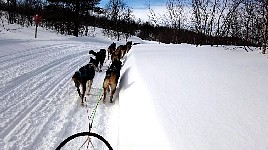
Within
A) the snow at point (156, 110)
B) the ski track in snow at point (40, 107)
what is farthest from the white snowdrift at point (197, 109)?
the ski track in snow at point (40, 107)

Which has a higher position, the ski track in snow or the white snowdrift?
the white snowdrift

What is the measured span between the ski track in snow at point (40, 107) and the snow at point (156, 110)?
0.01 meters

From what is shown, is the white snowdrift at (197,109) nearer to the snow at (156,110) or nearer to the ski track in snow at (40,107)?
the snow at (156,110)

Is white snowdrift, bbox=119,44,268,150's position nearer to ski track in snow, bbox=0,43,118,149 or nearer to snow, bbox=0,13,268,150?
snow, bbox=0,13,268,150

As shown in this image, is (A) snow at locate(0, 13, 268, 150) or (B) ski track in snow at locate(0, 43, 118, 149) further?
(B) ski track in snow at locate(0, 43, 118, 149)

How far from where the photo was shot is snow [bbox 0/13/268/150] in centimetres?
296

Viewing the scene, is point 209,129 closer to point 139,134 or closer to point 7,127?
point 139,134

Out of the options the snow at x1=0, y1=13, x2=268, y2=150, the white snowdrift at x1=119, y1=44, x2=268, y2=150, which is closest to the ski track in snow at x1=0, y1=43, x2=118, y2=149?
the snow at x1=0, y1=13, x2=268, y2=150

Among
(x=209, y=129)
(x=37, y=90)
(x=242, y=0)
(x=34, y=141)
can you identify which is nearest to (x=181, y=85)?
(x=209, y=129)

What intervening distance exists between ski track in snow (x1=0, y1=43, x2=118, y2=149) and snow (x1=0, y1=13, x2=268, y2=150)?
13 millimetres

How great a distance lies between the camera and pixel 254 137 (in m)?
2.74

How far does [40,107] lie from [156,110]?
8.69ft

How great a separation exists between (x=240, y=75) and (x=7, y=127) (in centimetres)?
417

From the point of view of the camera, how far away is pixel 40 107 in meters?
5.48
